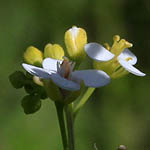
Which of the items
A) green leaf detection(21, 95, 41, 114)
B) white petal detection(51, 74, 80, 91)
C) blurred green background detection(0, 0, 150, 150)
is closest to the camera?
white petal detection(51, 74, 80, 91)

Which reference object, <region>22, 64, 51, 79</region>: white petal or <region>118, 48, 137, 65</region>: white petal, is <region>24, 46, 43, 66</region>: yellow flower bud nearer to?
<region>22, 64, 51, 79</region>: white petal

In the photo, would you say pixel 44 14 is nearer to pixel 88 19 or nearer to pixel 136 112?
pixel 88 19

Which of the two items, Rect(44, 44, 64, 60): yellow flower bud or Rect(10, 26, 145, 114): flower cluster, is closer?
Rect(10, 26, 145, 114): flower cluster

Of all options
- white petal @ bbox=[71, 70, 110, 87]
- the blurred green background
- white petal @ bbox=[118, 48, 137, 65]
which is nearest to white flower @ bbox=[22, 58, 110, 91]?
white petal @ bbox=[71, 70, 110, 87]

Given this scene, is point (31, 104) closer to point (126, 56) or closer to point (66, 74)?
point (66, 74)

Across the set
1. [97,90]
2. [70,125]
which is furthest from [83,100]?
[97,90]

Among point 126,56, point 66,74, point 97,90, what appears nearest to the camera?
point 66,74
